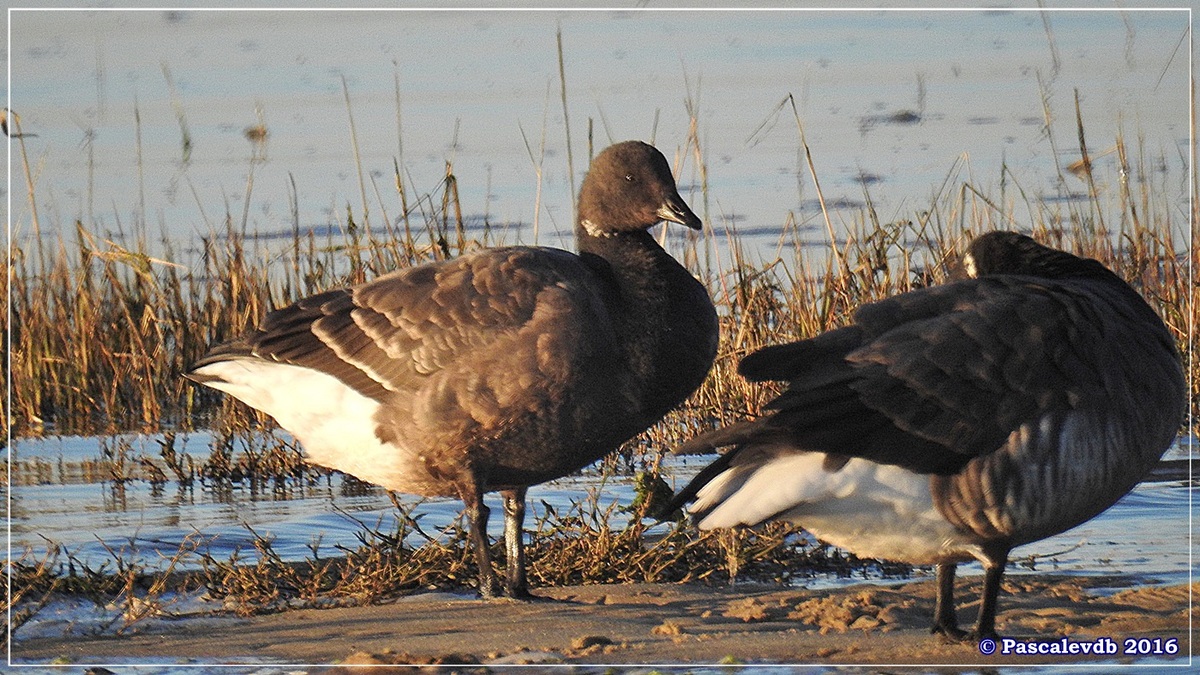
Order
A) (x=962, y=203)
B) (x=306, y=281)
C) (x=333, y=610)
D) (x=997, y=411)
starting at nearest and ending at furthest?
1. (x=997, y=411)
2. (x=333, y=610)
3. (x=962, y=203)
4. (x=306, y=281)

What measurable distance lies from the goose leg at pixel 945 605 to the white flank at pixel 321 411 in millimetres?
2175

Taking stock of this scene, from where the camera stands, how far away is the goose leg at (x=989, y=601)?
4.97m

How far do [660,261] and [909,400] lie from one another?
1704 millimetres

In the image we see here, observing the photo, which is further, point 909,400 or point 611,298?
point 611,298

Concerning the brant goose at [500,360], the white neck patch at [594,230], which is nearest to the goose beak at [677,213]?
the brant goose at [500,360]

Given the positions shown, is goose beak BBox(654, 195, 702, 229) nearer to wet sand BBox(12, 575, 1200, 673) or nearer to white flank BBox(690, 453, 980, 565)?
wet sand BBox(12, 575, 1200, 673)

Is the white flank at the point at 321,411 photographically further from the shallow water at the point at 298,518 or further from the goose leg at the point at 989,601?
the goose leg at the point at 989,601

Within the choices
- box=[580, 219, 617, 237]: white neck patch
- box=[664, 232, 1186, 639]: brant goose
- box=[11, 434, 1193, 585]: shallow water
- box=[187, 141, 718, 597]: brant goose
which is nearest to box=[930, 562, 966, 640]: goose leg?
box=[664, 232, 1186, 639]: brant goose

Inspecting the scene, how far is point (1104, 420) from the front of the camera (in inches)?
194

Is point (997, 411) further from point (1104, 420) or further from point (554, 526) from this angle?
point (554, 526)

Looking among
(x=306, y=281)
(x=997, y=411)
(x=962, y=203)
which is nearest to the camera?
(x=997, y=411)

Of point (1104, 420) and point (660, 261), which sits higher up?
point (660, 261)

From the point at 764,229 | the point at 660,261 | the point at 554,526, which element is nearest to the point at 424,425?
the point at 554,526

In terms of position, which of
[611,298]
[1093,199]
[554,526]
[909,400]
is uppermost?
[1093,199]
